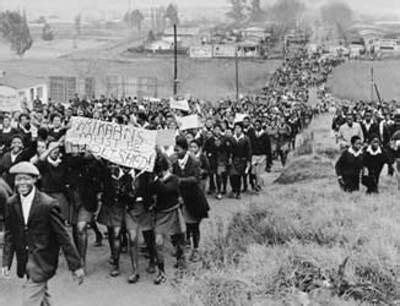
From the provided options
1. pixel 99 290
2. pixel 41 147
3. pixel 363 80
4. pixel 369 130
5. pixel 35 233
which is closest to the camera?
pixel 35 233

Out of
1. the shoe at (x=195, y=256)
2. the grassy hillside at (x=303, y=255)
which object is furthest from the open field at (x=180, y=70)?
the shoe at (x=195, y=256)

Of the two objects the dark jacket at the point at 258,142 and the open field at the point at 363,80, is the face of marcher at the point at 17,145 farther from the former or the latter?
the open field at the point at 363,80

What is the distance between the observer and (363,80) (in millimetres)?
86312

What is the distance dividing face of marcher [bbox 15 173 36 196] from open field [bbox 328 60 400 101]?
2643 inches

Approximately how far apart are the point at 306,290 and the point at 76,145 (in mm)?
3847

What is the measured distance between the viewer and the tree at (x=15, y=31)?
12751cm

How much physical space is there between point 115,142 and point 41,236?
3501 mm

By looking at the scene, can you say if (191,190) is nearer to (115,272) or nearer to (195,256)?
(195,256)

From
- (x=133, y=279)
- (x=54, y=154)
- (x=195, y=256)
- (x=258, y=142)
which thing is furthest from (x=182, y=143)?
(x=258, y=142)

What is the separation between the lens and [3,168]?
424 inches

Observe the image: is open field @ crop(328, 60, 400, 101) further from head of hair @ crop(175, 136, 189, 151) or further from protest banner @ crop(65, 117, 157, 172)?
protest banner @ crop(65, 117, 157, 172)

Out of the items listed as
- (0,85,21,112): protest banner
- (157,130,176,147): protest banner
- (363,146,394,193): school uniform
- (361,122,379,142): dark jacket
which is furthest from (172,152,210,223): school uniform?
(0,85,21,112): protest banner

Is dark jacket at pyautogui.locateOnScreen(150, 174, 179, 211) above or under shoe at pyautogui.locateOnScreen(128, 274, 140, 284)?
above

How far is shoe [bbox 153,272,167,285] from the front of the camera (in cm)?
932
